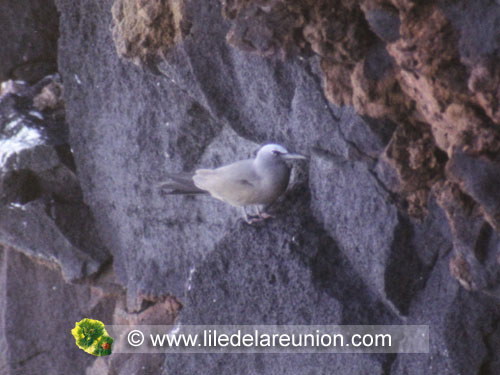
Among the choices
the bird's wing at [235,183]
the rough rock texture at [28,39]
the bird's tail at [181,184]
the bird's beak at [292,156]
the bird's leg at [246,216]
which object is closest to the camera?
the bird's beak at [292,156]

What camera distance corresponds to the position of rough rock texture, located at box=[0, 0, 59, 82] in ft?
13.0

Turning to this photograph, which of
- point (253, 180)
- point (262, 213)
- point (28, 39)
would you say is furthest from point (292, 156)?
point (28, 39)

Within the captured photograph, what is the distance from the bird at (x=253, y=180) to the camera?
2.71m

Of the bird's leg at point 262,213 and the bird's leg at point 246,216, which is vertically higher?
the bird's leg at point 262,213

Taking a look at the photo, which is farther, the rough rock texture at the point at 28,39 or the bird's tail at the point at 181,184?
the rough rock texture at the point at 28,39

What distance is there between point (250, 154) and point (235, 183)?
0.27 meters

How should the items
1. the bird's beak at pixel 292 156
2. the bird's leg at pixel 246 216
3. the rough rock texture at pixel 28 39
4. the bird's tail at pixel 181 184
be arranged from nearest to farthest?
the bird's beak at pixel 292 156 → the bird's leg at pixel 246 216 → the bird's tail at pixel 181 184 → the rough rock texture at pixel 28 39

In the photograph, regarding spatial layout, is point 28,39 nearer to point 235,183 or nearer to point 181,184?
point 181,184

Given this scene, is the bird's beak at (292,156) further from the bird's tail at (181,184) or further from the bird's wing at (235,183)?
the bird's tail at (181,184)

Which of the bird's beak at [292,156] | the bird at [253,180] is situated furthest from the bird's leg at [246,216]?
the bird's beak at [292,156]

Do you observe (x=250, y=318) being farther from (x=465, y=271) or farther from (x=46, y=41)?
(x=46, y=41)

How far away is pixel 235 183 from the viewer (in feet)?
9.25

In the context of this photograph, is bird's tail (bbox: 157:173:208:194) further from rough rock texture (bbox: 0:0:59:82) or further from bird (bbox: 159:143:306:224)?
rough rock texture (bbox: 0:0:59:82)

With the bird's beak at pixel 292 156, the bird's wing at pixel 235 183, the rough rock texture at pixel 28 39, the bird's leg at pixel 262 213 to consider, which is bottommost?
the rough rock texture at pixel 28 39
